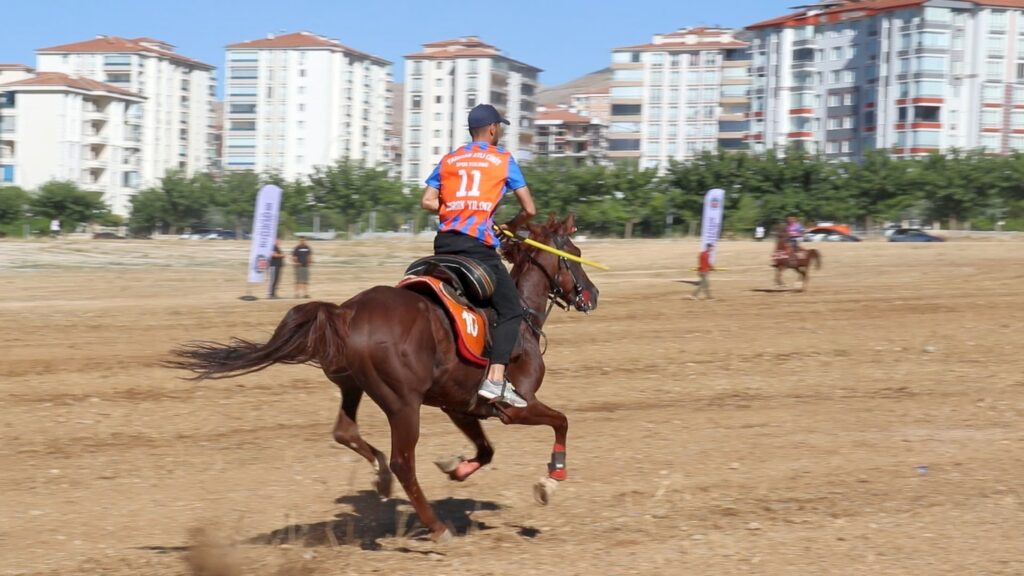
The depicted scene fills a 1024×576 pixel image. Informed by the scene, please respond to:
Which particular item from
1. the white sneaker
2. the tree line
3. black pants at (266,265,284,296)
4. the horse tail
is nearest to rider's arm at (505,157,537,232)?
the white sneaker

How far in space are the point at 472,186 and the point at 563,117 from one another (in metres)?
169

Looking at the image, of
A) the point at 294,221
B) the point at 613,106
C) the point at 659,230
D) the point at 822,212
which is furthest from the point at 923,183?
the point at 613,106

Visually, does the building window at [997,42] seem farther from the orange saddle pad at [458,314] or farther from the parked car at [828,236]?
the orange saddle pad at [458,314]

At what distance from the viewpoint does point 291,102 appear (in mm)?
157125

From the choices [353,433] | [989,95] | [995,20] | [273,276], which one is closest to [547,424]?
[353,433]

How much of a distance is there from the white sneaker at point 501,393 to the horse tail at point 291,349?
110 cm

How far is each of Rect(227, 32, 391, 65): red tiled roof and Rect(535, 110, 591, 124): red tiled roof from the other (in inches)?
1231

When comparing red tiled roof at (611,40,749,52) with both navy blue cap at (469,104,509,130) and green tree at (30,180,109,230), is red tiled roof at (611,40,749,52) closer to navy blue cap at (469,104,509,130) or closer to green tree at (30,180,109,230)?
green tree at (30,180,109,230)

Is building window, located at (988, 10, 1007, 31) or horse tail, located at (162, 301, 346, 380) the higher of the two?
building window, located at (988, 10, 1007, 31)

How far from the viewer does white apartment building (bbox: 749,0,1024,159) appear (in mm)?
112188

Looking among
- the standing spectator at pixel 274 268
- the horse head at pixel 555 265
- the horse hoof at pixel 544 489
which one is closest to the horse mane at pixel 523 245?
the horse head at pixel 555 265

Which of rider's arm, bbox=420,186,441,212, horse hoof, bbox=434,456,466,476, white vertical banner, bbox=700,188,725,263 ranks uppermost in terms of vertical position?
white vertical banner, bbox=700,188,725,263

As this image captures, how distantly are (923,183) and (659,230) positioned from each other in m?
15.3

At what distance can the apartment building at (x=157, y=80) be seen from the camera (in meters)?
155
